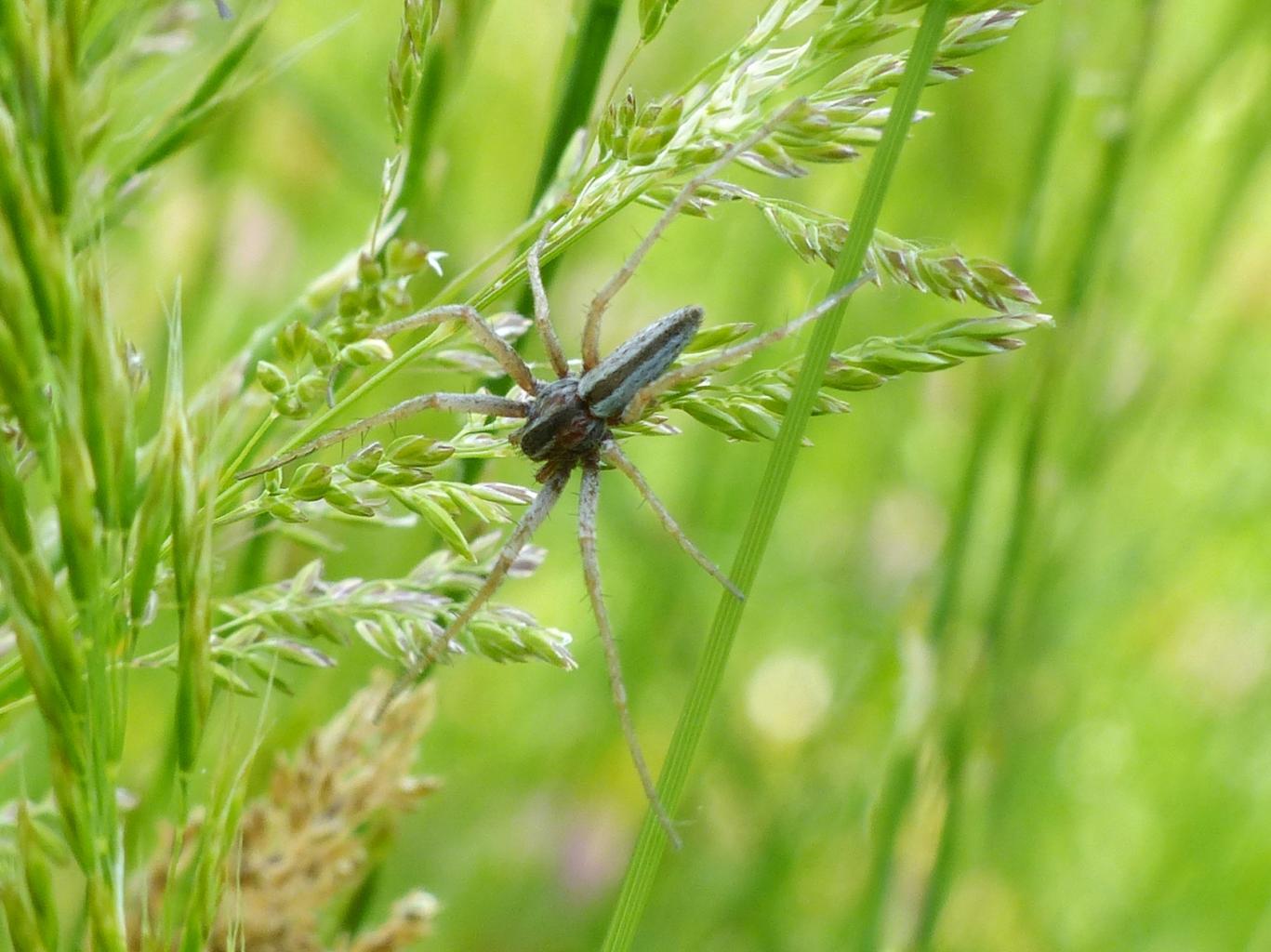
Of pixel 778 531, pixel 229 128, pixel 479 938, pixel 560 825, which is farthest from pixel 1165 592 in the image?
pixel 229 128

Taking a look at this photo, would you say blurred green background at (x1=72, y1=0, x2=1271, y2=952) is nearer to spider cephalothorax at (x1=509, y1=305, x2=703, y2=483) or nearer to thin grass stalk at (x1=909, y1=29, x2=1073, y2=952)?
thin grass stalk at (x1=909, y1=29, x2=1073, y2=952)

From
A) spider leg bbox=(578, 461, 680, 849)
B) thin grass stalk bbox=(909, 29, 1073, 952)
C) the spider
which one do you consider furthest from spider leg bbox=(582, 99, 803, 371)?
thin grass stalk bbox=(909, 29, 1073, 952)

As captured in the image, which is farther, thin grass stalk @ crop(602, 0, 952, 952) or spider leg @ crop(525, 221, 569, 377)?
spider leg @ crop(525, 221, 569, 377)

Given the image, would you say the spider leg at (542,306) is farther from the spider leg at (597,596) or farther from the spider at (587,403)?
the spider leg at (597,596)

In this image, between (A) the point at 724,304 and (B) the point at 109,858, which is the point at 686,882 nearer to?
(A) the point at 724,304

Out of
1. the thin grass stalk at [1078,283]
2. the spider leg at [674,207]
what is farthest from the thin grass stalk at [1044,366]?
the spider leg at [674,207]

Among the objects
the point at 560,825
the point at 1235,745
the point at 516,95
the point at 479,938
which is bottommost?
the point at 479,938
